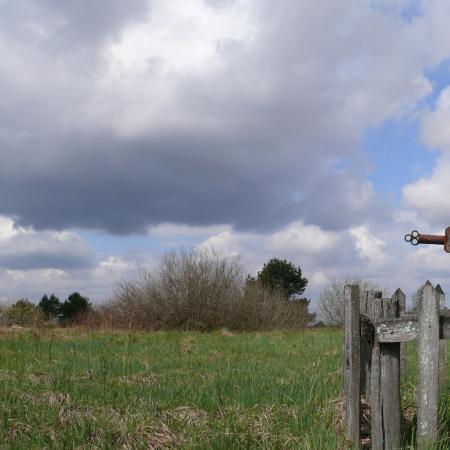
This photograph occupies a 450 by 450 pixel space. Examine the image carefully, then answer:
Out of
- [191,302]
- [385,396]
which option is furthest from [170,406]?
[191,302]

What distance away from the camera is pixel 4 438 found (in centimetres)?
557

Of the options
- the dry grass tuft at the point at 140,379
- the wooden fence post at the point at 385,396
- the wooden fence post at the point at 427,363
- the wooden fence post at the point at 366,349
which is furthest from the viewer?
the dry grass tuft at the point at 140,379

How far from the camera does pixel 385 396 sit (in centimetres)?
495

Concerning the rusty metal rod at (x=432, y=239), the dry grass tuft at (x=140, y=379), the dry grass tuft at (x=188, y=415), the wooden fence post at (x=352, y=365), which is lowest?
Answer: the dry grass tuft at (x=188, y=415)

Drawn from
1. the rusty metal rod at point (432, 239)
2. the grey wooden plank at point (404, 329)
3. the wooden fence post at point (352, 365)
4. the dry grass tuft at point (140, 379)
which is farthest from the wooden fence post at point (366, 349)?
the dry grass tuft at point (140, 379)

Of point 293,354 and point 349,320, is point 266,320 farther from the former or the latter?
point 349,320

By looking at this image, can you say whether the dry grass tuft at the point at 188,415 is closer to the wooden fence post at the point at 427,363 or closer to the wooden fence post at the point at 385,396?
the wooden fence post at the point at 385,396

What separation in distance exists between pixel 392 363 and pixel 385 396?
0.87ft

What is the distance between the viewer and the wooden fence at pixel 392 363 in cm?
475

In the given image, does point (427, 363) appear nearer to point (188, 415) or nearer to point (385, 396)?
point (385, 396)

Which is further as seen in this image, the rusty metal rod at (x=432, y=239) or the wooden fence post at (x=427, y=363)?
the rusty metal rod at (x=432, y=239)

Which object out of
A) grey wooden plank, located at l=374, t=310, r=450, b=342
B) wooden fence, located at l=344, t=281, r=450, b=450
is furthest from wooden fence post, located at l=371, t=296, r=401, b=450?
grey wooden plank, located at l=374, t=310, r=450, b=342

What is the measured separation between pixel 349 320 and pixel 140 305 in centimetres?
2450

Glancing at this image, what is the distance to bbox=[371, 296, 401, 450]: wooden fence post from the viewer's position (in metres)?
4.93
